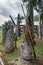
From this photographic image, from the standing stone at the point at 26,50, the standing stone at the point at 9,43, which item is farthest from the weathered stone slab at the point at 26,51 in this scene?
the standing stone at the point at 9,43

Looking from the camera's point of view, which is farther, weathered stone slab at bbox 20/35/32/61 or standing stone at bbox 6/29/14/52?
standing stone at bbox 6/29/14/52

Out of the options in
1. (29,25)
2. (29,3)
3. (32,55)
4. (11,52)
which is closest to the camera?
(29,25)

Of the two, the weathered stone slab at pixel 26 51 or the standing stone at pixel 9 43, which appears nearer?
the weathered stone slab at pixel 26 51

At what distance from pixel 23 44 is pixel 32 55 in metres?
0.97

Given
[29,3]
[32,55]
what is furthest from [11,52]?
[29,3]

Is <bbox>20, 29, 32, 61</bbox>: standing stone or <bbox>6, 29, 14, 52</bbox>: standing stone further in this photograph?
<bbox>6, 29, 14, 52</bbox>: standing stone

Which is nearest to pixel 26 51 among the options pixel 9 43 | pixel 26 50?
pixel 26 50

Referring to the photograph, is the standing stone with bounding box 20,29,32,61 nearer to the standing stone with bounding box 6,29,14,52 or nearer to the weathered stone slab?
the weathered stone slab

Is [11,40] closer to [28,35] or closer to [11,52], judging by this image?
[11,52]

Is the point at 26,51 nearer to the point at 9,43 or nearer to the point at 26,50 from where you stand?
the point at 26,50

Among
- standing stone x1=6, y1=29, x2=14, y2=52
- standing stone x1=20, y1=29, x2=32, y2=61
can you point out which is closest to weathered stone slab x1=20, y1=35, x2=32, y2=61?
standing stone x1=20, y1=29, x2=32, y2=61

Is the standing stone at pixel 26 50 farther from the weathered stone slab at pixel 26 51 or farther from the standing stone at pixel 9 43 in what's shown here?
the standing stone at pixel 9 43

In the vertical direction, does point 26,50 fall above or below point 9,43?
below

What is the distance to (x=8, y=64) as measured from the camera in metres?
11.4
